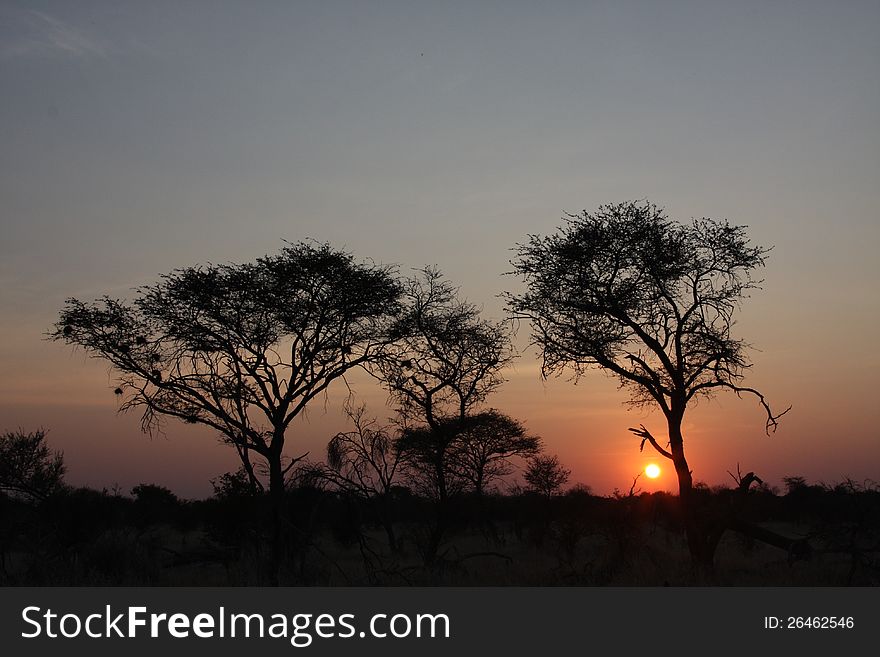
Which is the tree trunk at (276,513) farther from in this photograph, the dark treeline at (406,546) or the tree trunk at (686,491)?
the tree trunk at (686,491)

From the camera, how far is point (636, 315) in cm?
2252

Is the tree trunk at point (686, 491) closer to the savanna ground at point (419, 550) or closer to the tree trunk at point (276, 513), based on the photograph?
the savanna ground at point (419, 550)

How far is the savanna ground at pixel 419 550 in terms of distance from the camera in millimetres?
19531

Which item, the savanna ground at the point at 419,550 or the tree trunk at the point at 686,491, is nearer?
the savanna ground at the point at 419,550

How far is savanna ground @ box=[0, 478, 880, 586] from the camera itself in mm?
19531

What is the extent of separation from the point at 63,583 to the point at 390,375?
11.1 meters

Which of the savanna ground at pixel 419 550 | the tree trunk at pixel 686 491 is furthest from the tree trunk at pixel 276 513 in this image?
the tree trunk at pixel 686 491

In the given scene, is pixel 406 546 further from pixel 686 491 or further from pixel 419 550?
pixel 686 491

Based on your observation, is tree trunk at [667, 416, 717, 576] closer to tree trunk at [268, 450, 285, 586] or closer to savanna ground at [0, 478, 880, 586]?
savanna ground at [0, 478, 880, 586]

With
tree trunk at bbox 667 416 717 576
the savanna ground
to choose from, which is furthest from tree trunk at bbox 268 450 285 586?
tree trunk at bbox 667 416 717 576

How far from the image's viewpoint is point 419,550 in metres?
31.1

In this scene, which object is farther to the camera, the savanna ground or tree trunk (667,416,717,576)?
tree trunk (667,416,717,576)

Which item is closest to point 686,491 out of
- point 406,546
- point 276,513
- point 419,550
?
point 276,513
